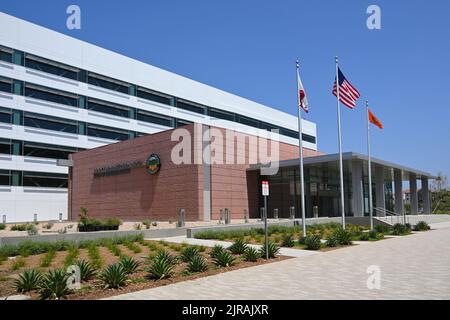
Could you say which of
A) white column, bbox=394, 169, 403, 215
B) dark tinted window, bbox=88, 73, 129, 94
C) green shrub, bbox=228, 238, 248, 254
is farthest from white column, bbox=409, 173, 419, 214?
green shrub, bbox=228, 238, 248, 254

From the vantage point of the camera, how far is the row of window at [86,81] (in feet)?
160

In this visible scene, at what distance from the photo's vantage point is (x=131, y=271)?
11.9 meters

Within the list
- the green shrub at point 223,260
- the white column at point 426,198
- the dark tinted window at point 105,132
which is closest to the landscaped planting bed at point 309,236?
the green shrub at point 223,260

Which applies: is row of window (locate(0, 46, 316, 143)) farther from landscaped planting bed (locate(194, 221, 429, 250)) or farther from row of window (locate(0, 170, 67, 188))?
landscaped planting bed (locate(194, 221, 429, 250))

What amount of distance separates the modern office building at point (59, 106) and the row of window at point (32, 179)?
0.36 feet

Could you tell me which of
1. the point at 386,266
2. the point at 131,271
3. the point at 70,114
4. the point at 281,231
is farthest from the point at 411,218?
the point at 70,114

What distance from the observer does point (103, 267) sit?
1323 cm

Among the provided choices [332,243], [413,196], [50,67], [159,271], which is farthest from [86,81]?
[159,271]

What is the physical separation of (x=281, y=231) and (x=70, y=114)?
1452 inches

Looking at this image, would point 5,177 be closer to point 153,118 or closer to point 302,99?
point 153,118

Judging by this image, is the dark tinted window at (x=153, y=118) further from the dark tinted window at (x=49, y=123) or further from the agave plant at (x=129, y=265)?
the agave plant at (x=129, y=265)

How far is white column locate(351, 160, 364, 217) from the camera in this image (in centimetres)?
3394

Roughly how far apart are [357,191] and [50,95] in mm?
37559
